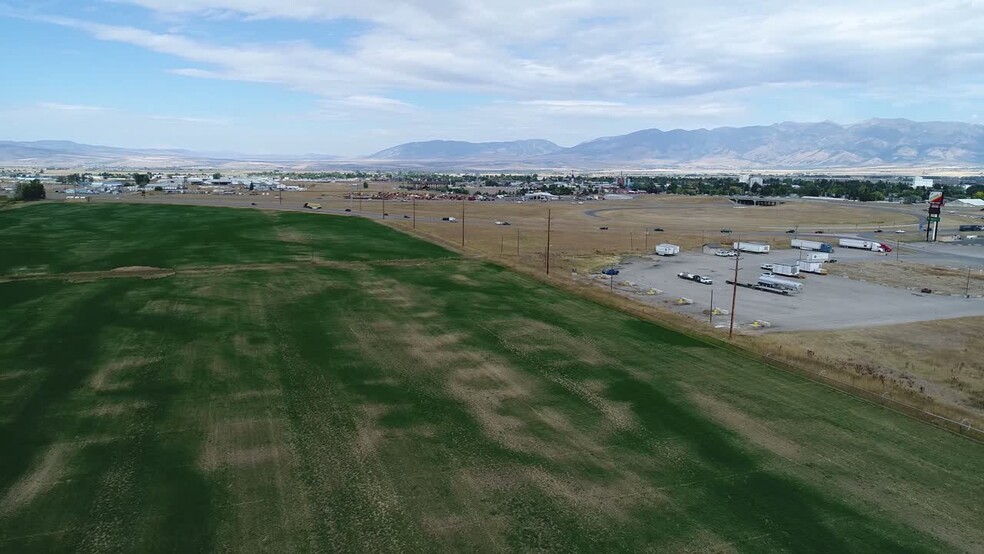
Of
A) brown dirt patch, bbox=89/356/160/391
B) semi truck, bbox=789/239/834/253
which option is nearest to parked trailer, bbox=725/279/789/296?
semi truck, bbox=789/239/834/253

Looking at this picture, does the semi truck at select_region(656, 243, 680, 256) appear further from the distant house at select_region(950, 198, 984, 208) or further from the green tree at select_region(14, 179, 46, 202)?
the distant house at select_region(950, 198, 984, 208)

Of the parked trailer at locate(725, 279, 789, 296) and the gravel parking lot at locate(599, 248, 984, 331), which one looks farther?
the parked trailer at locate(725, 279, 789, 296)

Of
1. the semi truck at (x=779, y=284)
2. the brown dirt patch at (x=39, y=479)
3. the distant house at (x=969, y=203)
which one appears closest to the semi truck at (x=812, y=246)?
the semi truck at (x=779, y=284)

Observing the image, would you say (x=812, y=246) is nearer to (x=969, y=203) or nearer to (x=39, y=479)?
(x=39, y=479)

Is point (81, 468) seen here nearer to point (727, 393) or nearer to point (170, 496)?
point (170, 496)

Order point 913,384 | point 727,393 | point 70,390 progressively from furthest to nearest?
point 913,384, point 727,393, point 70,390

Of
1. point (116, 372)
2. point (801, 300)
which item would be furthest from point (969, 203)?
point (116, 372)

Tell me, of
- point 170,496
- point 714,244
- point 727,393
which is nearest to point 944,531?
point 727,393
